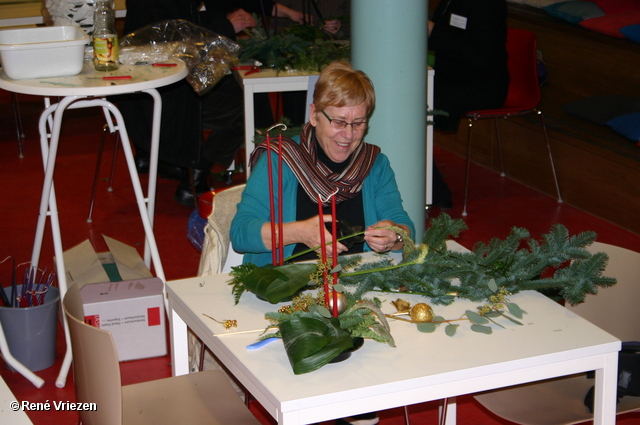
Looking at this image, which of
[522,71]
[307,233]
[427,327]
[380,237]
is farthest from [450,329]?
[522,71]

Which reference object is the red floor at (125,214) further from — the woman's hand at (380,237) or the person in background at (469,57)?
the woman's hand at (380,237)

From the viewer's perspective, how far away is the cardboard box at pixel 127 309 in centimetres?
294

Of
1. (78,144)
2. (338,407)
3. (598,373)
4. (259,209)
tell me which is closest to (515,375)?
(598,373)

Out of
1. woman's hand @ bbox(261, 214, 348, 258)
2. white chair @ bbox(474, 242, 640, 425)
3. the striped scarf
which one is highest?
the striped scarf

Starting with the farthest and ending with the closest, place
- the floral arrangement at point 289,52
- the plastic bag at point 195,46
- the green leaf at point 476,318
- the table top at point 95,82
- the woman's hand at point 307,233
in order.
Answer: the floral arrangement at point 289,52 → the plastic bag at point 195,46 → the table top at point 95,82 → the woman's hand at point 307,233 → the green leaf at point 476,318

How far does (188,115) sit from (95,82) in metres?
1.95

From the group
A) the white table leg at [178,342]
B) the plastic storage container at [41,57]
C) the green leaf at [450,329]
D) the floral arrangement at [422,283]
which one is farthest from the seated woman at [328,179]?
the plastic storage container at [41,57]

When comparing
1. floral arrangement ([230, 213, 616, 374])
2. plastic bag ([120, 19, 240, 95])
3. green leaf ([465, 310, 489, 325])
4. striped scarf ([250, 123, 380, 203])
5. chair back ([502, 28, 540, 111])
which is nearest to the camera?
floral arrangement ([230, 213, 616, 374])

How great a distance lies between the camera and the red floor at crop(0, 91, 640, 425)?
10.1 ft

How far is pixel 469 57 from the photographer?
15.3 ft

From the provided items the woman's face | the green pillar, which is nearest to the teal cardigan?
the woman's face

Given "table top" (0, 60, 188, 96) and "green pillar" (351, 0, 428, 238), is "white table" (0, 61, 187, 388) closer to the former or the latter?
"table top" (0, 60, 188, 96)

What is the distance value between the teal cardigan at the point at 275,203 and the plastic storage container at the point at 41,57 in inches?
31.6

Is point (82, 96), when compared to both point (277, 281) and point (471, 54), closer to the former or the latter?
point (277, 281)
